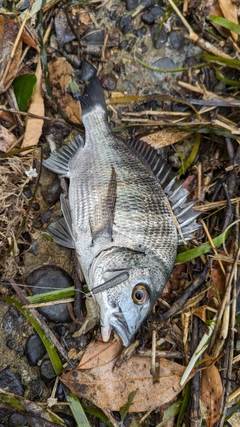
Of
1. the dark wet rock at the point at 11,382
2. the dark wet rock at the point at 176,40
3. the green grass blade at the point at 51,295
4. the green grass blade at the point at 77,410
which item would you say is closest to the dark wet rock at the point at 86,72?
the dark wet rock at the point at 176,40

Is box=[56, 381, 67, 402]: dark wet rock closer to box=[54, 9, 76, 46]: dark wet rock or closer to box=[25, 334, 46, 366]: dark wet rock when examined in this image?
box=[25, 334, 46, 366]: dark wet rock

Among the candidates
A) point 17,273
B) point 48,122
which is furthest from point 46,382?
point 48,122

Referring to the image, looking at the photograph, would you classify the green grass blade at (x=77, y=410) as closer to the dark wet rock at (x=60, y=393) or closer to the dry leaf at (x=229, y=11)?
the dark wet rock at (x=60, y=393)

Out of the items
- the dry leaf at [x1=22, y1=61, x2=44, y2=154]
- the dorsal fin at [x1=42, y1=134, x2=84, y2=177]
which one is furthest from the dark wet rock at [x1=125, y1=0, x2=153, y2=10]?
the dorsal fin at [x1=42, y1=134, x2=84, y2=177]

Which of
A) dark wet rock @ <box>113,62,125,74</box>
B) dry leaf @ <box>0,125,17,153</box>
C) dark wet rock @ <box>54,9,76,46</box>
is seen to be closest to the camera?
dry leaf @ <box>0,125,17,153</box>

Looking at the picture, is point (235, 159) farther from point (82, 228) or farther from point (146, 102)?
point (82, 228)
